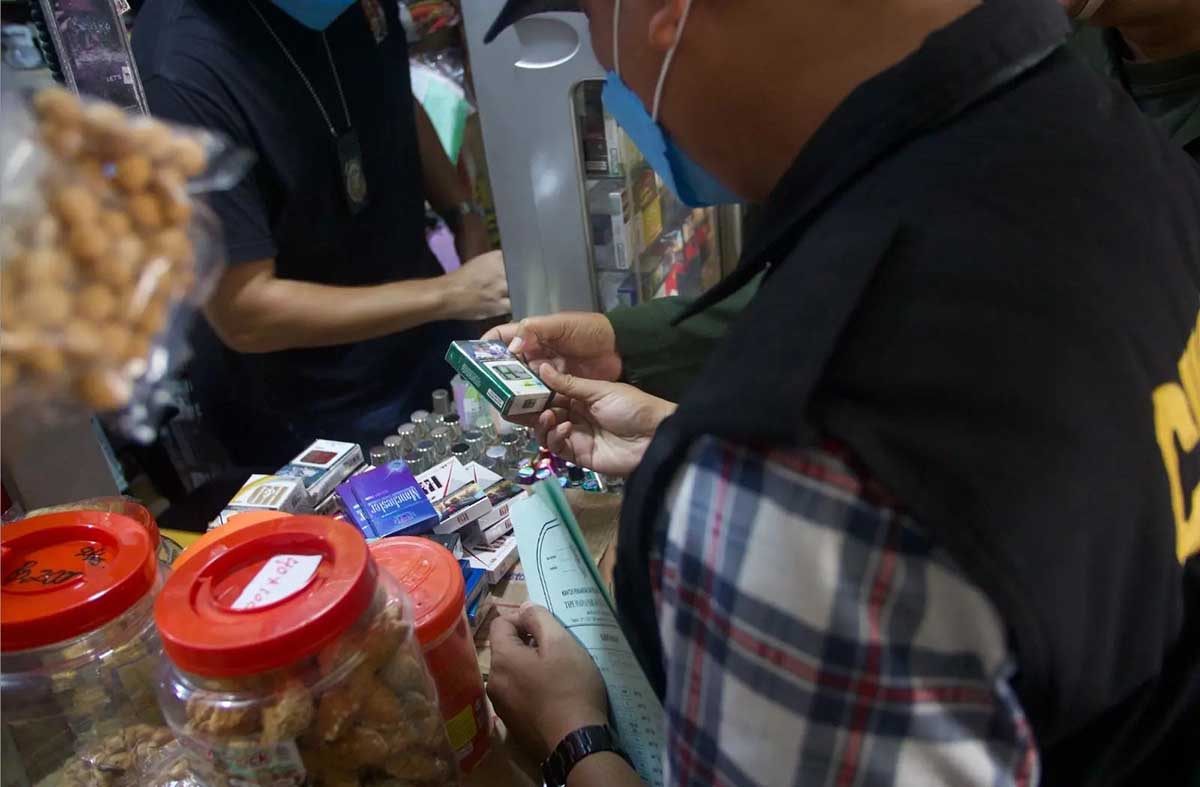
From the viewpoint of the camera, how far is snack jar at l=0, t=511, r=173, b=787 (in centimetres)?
66

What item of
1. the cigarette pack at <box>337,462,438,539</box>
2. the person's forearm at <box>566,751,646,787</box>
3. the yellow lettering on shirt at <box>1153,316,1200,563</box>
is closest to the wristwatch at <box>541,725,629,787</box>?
the person's forearm at <box>566,751,646,787</box>

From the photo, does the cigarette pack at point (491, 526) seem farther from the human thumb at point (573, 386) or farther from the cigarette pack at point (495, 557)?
the human thumb at point (573, 386)

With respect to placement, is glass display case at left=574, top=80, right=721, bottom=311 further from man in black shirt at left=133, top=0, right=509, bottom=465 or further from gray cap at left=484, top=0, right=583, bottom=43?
gray cap at left=484, top=0, right=583, bottom=43

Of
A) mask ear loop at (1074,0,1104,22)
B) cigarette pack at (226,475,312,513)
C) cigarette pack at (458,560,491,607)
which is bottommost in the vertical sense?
cigarette pack at (458,560,491,607)

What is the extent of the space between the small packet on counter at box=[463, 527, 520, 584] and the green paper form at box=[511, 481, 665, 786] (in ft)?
0.50

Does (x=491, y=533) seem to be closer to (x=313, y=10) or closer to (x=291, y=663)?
(x=291, y=663)

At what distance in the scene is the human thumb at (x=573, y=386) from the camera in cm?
133

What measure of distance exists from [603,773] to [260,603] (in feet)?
1.22

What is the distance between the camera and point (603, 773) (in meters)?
0.82

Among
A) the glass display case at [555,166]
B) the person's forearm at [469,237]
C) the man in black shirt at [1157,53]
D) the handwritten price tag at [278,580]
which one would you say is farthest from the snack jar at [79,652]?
the person's forearm at [469,237]

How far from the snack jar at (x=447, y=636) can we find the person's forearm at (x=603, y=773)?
0.12 metres

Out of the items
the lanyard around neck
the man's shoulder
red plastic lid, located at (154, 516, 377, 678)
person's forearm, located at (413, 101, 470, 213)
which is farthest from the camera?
person's forearm, located at (413, 101, 470, 213)

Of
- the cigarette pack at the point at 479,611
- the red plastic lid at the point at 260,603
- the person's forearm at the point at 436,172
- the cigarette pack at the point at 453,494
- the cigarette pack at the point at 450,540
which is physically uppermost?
the person's forearm at the point at 436,172

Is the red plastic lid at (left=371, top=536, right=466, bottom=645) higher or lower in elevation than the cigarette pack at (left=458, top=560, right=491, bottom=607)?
higher
